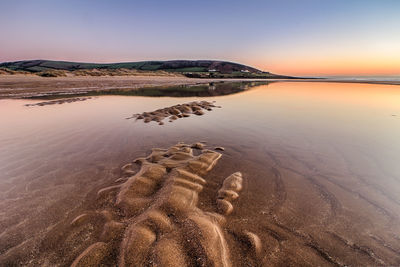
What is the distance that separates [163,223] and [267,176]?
7.16 ft

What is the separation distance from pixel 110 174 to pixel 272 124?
5.88 m

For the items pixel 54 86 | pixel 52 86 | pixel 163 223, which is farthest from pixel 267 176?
pixel 52 86

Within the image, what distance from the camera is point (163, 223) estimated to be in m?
1.97

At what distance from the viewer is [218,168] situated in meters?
3.52

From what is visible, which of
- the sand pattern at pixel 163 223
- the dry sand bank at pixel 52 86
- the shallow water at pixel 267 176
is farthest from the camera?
the dry sand bank at pixel 52 86

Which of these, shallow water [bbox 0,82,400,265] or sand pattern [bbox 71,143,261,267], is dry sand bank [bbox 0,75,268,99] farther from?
sand pattern [bbox 71,143,261,267]

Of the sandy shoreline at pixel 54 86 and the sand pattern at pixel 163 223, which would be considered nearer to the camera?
the sand pattern at pixel 163 223

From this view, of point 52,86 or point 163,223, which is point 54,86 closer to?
point 52,86

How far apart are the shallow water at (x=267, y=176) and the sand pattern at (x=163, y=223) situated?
10.7 inches

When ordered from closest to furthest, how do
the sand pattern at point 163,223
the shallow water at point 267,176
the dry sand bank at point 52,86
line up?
1. the sand pattern at point 163,223
2. the shallow water at point 267,176
3. the dry sand bank at point 52,86

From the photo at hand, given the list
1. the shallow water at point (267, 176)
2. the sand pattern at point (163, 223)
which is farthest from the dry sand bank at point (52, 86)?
the sand pattern at point (163, 223)

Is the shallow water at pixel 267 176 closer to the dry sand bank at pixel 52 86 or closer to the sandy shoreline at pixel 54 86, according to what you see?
the sandy shoreline at pixel 54 86

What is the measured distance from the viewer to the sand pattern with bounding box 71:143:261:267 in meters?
1.60

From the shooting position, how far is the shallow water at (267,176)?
1.90 metres
